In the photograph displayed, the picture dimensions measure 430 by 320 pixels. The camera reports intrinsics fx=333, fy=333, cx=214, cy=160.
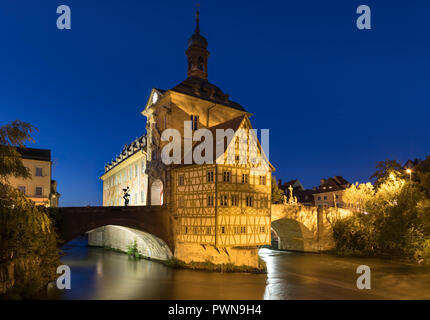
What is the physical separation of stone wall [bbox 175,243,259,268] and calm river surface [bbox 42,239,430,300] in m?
1.17

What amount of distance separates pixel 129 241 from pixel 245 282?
18189 millimetres

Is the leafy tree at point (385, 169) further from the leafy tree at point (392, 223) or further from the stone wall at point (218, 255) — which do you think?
the stone wall at point (218, 255)

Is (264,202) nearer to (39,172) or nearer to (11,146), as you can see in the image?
(11,146)

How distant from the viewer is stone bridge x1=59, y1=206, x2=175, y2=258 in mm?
23719

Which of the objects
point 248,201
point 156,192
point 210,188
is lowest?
point 248,201

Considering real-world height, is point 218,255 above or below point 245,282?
above

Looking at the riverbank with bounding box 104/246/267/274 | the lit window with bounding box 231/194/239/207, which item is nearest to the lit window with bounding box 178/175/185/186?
the lit window with bounding box 231/194/239/207

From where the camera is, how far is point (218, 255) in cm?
2586

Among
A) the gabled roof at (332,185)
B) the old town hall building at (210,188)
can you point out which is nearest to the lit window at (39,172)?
the old town hall building at (210,188)

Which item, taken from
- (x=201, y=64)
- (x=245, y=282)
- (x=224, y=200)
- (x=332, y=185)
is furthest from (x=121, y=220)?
(x=332, y=185)

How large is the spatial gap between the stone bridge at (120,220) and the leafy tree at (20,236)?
348cm

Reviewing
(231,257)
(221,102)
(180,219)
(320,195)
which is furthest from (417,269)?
(320,195)

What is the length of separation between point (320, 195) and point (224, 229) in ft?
173

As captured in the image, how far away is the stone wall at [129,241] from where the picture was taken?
2958 centimetres
